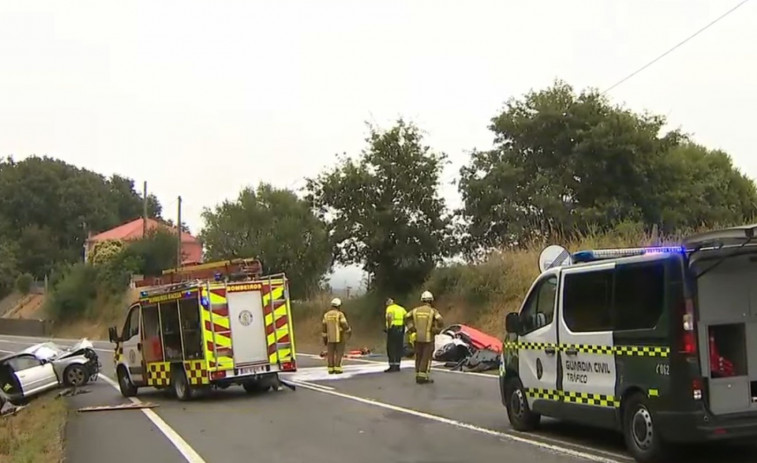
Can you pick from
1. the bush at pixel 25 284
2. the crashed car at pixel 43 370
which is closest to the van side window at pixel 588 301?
the crashed car at pixel 43 370

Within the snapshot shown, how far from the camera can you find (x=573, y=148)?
33.8 meters

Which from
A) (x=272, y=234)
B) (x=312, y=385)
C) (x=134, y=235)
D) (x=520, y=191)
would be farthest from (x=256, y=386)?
(x=134, y=235)

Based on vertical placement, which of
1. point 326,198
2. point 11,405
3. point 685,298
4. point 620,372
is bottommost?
point 11,405

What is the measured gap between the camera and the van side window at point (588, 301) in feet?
31.0

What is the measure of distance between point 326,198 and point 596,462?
29.2 m

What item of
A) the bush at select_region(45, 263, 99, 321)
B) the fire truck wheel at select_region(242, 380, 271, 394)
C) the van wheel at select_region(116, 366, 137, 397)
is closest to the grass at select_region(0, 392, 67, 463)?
the van wheel at select_region(116, 366, 137, 397)

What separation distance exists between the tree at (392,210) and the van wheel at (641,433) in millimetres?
26959

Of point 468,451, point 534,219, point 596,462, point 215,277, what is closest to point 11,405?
point 215,277

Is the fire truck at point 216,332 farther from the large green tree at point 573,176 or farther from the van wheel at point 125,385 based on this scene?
the large green tree at point 573,176

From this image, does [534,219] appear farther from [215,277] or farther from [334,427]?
[334,427]

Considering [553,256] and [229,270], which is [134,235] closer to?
[229,270]

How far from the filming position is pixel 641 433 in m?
8.77

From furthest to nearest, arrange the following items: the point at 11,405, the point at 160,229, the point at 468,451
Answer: the point at 160,229 → the point at 11,405 → the point at 468,451

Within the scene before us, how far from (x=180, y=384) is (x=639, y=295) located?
38.1 feet
